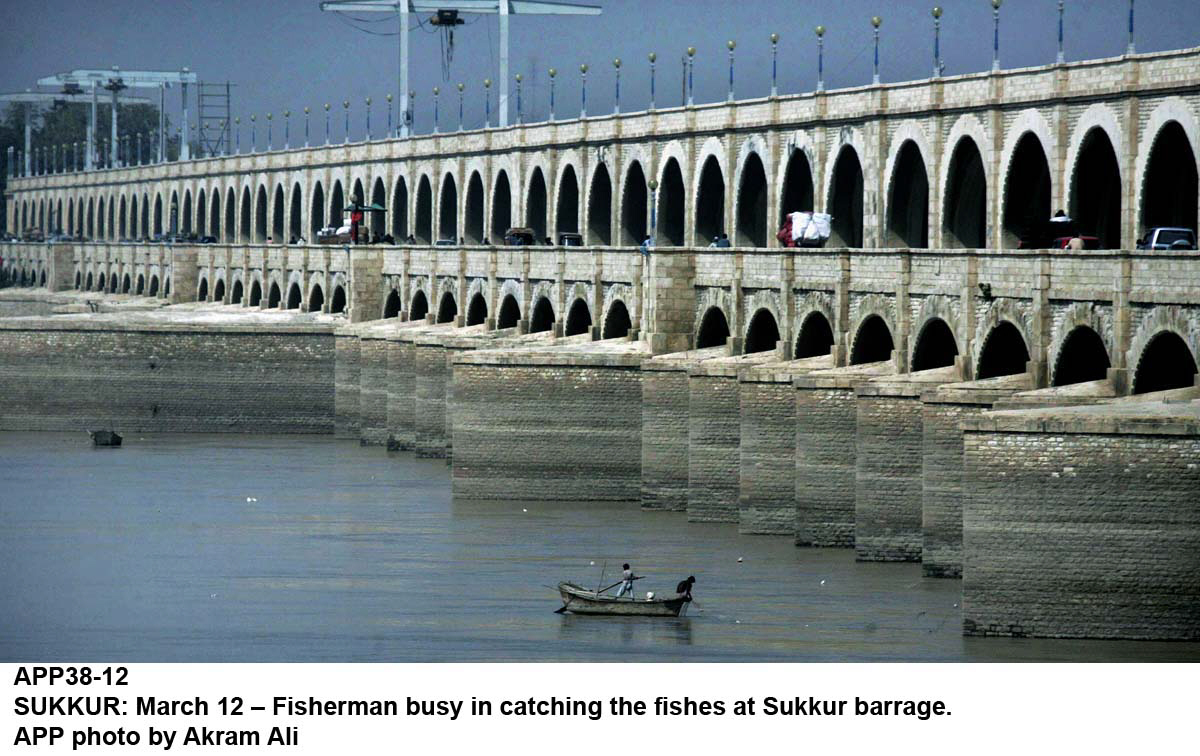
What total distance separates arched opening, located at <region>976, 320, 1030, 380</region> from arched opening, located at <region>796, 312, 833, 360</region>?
8357mm

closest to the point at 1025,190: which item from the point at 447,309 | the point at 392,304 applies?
the point at 447,309

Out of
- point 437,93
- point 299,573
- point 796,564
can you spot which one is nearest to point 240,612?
point 299,573

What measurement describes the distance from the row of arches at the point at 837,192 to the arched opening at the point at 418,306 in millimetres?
4537

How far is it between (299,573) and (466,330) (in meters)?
32.5

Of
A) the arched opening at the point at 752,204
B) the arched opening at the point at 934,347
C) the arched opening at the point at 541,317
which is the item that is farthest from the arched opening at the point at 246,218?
the arched opening at the point at 934,347

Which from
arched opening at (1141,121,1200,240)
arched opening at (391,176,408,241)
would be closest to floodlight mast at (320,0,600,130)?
arched opening at (391,176,408,241)

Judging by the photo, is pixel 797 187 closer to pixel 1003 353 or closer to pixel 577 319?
pixel 577 319

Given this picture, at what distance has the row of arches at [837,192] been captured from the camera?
54.7 metres

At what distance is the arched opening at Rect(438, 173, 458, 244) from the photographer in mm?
104312

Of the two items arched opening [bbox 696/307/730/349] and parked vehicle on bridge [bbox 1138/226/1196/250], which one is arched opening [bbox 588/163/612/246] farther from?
parked vehicle on bridge [bbox 1138/226/1196/250]

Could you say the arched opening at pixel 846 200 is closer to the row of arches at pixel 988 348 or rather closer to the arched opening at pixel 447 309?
the row of arches at pixel 988 348

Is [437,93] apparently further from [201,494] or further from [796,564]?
[796,564]

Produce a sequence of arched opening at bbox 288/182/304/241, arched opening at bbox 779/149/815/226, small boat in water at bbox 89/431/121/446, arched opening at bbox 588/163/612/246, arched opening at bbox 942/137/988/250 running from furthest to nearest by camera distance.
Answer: arched opening at bbox 288/182/304/241, arched opening at bbox 588/163/612/246, small boat in water at bbox 89/431/121/446, arched opening at bbox 779/149/815/226, arched opening at bbox 942/137/988/250

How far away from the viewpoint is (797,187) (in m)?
72.2
